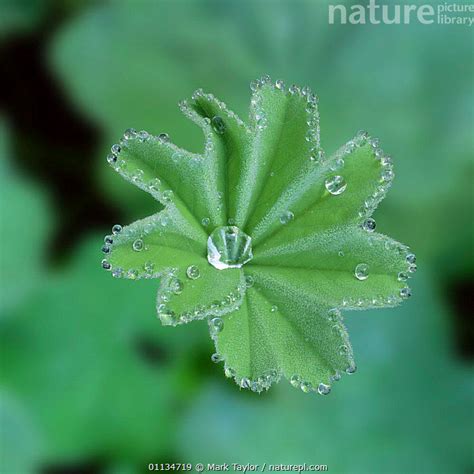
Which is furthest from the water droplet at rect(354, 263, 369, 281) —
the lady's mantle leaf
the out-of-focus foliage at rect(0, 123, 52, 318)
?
the out-of-focus foliage at rect(0, 123, 52, 318)

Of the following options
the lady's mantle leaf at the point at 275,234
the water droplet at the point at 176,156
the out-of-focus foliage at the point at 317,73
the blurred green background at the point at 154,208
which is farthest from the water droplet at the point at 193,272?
the out-of-focus foliage at the point at 317,73

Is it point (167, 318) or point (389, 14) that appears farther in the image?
point (389, 14)

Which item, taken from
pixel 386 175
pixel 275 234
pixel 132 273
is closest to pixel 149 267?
pixel 132 273

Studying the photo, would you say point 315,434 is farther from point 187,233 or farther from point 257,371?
point 187,233

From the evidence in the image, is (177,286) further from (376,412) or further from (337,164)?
(376,412)

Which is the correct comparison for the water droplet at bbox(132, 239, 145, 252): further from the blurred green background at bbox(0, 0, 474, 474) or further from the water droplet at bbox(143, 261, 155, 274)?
the blurred green background at bbox(0, 0, 474, 474)
